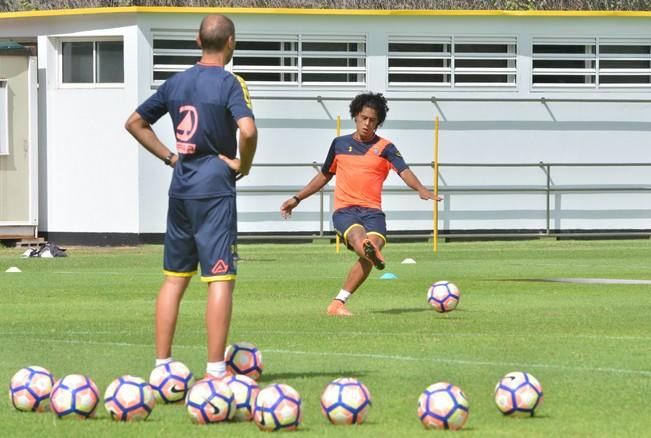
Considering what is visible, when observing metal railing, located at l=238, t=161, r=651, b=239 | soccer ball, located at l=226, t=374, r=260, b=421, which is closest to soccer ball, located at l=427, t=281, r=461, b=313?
soccer ball, located at l=226, t=374, r=260, b=421

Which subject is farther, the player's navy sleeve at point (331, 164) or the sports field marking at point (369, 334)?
the player's navy sleeve at point (331, 164)

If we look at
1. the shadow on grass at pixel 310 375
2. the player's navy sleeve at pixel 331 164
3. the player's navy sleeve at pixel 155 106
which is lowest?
the shadow on grass at pixel 310 375

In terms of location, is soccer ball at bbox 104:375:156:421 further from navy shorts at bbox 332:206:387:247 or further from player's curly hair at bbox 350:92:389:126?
player's curly hair at bbox 350:92:389:126

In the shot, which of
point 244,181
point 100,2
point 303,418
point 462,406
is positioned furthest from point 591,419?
point 100,2

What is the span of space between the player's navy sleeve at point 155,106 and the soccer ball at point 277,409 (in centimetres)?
244

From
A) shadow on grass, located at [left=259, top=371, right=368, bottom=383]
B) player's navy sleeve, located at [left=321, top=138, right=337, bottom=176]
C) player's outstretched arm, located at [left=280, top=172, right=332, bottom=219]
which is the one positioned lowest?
shadow on grass, located at [left=259, top=371, right=368, bottom=383]

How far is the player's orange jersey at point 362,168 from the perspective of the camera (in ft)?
46.9

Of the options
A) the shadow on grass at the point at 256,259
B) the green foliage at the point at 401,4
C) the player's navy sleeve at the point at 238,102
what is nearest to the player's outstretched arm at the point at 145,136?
the player's navy sleeve at the point at 238,102

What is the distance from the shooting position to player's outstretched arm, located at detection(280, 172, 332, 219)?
45.2 ft

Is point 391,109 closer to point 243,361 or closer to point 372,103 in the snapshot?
point 372,103

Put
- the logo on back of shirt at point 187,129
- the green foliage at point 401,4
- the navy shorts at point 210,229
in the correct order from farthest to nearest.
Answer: the green foliage at point 401,4 → the logo on back of shirt at point 187,129 → the navy shorts at point 210,229

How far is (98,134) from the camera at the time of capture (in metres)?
30.4

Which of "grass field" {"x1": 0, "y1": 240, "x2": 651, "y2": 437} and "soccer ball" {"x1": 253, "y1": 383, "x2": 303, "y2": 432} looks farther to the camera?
"grass field" {"x1": 0, "y1": 240, "x2": 651, "y2": 437}

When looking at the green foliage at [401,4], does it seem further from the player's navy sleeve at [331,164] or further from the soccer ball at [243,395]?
the soccer ball at [243,395]
